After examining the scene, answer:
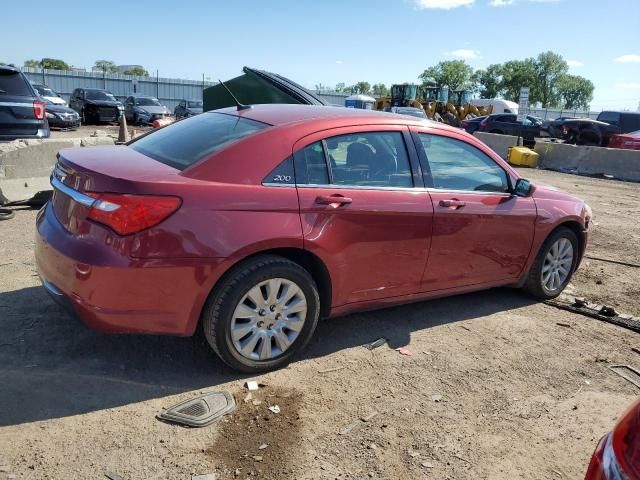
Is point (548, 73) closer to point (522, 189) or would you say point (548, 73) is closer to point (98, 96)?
point (98, 96)

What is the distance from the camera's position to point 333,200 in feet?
11.7

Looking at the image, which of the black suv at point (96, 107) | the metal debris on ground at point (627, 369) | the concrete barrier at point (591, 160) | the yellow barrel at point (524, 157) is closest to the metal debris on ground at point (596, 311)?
the metal debris on ground at point (627, 369)

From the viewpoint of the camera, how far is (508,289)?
5.52 metres

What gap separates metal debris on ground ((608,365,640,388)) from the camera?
3844 millimetres

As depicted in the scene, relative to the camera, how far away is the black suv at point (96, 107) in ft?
85.0

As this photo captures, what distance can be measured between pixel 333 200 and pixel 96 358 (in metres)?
1.82

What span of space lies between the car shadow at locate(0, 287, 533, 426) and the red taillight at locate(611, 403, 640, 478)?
2.31 m

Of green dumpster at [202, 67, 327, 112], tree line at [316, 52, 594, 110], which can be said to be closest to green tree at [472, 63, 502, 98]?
tree line at [316, 52, 594, 110]

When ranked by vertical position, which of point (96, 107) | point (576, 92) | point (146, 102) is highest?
point (576, 92)

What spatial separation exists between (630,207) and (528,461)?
382 inches

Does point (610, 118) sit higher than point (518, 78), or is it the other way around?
point (518, 78)

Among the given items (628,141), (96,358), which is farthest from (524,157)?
(96,358)

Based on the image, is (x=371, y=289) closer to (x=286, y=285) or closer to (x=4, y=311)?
(x=286, y=285)

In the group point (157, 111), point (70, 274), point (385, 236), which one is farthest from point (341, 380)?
point (157, 111)
